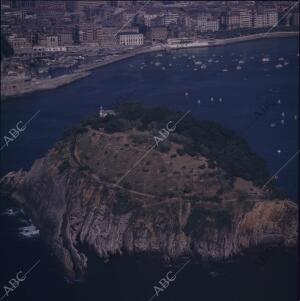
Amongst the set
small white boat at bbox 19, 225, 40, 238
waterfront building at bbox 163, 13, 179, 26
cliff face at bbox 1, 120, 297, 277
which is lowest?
small white boat at bbox 19, 225, 40, 238

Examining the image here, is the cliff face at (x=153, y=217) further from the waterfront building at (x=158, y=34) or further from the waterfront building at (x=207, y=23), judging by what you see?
the waterfront building at (x=207, y=23)

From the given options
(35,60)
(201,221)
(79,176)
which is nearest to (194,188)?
(201,221)

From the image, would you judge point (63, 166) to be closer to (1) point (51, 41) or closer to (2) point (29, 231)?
(2) point (29, 231)

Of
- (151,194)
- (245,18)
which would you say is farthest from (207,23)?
(151,194)

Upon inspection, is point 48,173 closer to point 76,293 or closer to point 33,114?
point 76,293

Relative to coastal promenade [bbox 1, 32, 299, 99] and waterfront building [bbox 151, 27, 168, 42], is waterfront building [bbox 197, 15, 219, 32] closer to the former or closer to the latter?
coastal promenade [bbox 1, 32, 299, 99]

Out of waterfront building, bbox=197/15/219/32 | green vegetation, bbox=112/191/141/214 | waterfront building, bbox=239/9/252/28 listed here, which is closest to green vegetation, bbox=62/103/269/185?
green vegetation, bbox=112/191/141/214

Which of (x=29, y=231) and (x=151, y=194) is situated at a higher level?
(x=151, y=194)
